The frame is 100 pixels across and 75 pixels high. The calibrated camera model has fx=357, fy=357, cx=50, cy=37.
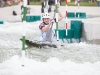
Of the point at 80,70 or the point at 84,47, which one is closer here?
the point at 80,70

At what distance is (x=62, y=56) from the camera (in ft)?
30.7

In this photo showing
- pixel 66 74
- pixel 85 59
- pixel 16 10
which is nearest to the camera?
pixel 66 74

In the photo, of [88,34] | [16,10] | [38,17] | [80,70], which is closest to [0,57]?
[80,70]

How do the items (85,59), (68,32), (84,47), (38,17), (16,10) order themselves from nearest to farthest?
(85,59) → (84,47) → (68,32) → (38,17) → (16,10)

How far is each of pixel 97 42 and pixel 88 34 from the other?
416mm

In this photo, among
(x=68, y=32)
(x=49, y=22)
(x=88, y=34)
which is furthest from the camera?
(x=68, y=32)

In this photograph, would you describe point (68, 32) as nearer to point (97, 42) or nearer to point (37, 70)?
point (97, 42)

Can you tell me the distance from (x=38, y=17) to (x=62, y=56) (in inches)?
464

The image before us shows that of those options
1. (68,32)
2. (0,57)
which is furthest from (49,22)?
(68,32)

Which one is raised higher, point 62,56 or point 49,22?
point 49,22

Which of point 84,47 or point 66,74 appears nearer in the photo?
point 66,74

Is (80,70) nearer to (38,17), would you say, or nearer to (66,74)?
(66,74)

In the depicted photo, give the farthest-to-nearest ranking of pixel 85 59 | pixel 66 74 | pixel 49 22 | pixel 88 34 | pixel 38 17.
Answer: pixel 38 17
pixel 88 34
pixel 49 22
pixel 85 59
pixel 66 74

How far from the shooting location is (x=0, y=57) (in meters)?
8.99
